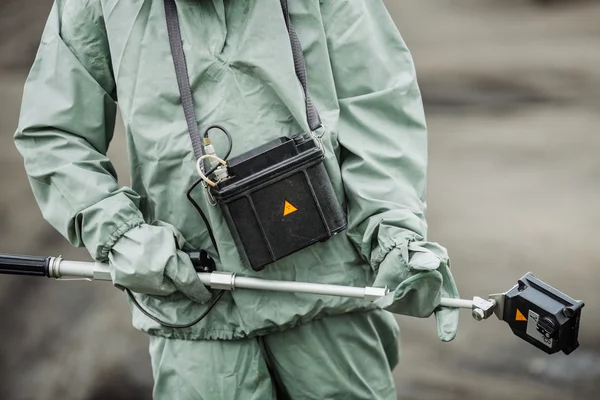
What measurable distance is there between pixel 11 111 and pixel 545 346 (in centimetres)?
223

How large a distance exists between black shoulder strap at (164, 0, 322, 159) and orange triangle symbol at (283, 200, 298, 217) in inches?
5.5

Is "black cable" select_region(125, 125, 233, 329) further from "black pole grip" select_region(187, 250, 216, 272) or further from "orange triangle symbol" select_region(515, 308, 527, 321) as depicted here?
"orange triangle symbol" select_region(515, 308, 527, 321)

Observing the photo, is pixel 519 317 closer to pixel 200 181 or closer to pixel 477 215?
pixel 200 181

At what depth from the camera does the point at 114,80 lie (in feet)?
7.48

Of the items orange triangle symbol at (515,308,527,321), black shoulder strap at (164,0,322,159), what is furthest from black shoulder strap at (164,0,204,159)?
orange triangle symbol at (515,308,527,321)

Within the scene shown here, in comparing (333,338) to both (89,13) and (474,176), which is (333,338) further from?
(474,176)

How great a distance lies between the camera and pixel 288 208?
7.04 feet

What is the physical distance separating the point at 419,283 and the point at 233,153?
406 mm

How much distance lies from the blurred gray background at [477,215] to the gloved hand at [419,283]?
4.35 ft

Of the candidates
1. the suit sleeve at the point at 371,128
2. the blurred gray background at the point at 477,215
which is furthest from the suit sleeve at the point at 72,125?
the blurred gray background at the point at 477,215

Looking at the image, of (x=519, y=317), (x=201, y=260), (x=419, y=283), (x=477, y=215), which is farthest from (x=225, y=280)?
(x=477, y=215)

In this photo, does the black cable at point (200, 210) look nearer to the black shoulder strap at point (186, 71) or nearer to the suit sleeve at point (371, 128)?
the black shoulder strap at point (186, 71)

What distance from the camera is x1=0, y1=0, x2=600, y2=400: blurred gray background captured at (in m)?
3.47

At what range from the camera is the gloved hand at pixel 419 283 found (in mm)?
2078
